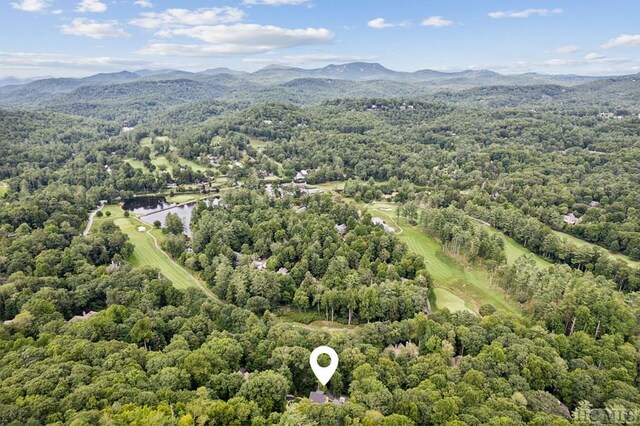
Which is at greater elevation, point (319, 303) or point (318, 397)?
point (319, 303)

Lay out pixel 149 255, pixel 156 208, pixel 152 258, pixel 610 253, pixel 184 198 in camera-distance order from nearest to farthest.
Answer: pixel 152 258 → pixel 149 255 → pixel 610 253 → pixel 156 208 → pixel 184 198

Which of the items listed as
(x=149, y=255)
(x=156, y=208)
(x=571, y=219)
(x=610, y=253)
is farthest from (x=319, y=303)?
(x=571, y=219)

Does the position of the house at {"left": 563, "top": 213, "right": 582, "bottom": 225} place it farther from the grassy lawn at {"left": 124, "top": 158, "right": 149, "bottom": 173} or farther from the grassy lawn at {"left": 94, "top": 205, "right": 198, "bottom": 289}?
the grassy lawn at {"left": 124, "top": 158, "right": 149, "bottom": 173}

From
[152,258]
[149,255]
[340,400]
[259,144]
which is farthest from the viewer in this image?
[259,144]

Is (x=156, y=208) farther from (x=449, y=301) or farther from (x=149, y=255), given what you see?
(x=449, y=301)

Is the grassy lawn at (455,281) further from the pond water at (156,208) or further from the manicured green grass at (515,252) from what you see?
the pond water at (156,208)

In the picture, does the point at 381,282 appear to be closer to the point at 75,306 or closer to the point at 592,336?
the point at 592,336

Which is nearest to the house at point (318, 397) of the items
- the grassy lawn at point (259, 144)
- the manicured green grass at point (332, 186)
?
the manicured green grass at point (332, 186)
